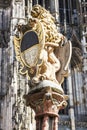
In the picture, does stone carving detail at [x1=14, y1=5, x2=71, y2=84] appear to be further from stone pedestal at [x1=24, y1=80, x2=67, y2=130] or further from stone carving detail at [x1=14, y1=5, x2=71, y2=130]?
stone pedestal at [x1=24, y1=80, x2=67, y2=130]

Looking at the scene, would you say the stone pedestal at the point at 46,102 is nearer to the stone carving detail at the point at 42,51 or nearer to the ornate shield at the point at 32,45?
the stone carving detail at the point at 42,51

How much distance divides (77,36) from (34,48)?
1595cm

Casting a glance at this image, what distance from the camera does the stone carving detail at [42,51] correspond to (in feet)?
20.1

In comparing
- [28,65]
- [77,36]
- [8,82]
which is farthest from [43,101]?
[77,36]

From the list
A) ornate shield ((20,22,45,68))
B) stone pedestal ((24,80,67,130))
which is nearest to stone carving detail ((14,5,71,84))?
ornate shield ((20,22,45,68))

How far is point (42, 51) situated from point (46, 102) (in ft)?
2.73

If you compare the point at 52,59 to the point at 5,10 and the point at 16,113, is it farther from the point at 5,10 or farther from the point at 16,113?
the point at 5,10

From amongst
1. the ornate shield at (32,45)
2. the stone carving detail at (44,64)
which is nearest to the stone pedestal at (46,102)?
the stone carving detail at (44,64)

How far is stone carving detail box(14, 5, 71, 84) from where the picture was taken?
612 centimetres

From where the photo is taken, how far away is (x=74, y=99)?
65.9 ft

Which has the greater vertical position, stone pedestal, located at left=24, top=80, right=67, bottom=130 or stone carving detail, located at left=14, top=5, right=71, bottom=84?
stone carving detail, located at left=14, top=5, right=71, bottom=84

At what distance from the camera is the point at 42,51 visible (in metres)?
6.15

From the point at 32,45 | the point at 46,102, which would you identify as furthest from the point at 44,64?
the point at 46,102

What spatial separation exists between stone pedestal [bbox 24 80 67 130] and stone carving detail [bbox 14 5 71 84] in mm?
168
